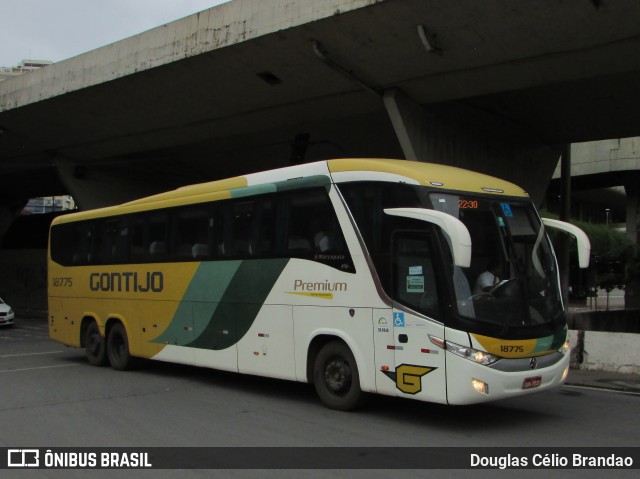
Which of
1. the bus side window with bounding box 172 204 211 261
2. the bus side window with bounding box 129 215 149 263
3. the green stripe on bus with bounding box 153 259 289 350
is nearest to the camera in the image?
the green stripe on bus with bounding box 153 259 289 350

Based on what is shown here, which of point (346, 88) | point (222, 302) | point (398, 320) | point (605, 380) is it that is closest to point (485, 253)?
point (398, 320)

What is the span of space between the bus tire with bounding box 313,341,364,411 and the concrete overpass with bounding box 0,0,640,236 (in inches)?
319

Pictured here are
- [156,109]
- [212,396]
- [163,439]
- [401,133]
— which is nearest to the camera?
[163,439]

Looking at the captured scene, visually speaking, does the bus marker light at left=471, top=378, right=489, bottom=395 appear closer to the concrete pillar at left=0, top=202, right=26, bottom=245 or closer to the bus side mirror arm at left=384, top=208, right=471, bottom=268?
the bus side mirror arm at left=384, top=208, right=471, bottom=268

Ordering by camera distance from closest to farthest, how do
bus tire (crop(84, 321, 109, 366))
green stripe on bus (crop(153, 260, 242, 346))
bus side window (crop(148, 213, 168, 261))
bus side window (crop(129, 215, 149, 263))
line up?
green stripe on bus (crop(153, 260, 242, 346))
bus side window (crop(148, 213, 168, 261))
bus side window (crop(129, 215, 149, 263))
bus tire (crop(84, 321, 109, 366))

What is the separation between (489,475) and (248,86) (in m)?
14.7

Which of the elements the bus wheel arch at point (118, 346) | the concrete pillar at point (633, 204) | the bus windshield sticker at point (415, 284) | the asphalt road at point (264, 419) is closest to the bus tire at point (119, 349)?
the bus wheel arch at point (118, 346)

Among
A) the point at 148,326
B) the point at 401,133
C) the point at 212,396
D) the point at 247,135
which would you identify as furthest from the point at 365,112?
the point at 212,396

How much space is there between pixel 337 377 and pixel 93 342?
7122mm

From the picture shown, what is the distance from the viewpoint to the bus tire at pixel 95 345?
13.5 m

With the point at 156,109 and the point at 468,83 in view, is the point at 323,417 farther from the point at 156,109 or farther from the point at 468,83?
the point at 156,109

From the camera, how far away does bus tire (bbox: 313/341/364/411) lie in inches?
334

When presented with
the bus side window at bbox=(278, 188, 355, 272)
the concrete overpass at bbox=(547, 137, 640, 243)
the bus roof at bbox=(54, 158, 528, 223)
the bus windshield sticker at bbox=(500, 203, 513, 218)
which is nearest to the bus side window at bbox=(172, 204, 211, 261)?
the bus roof at bbox=(54, 158, 528, 223)

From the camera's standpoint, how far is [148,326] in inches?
480
